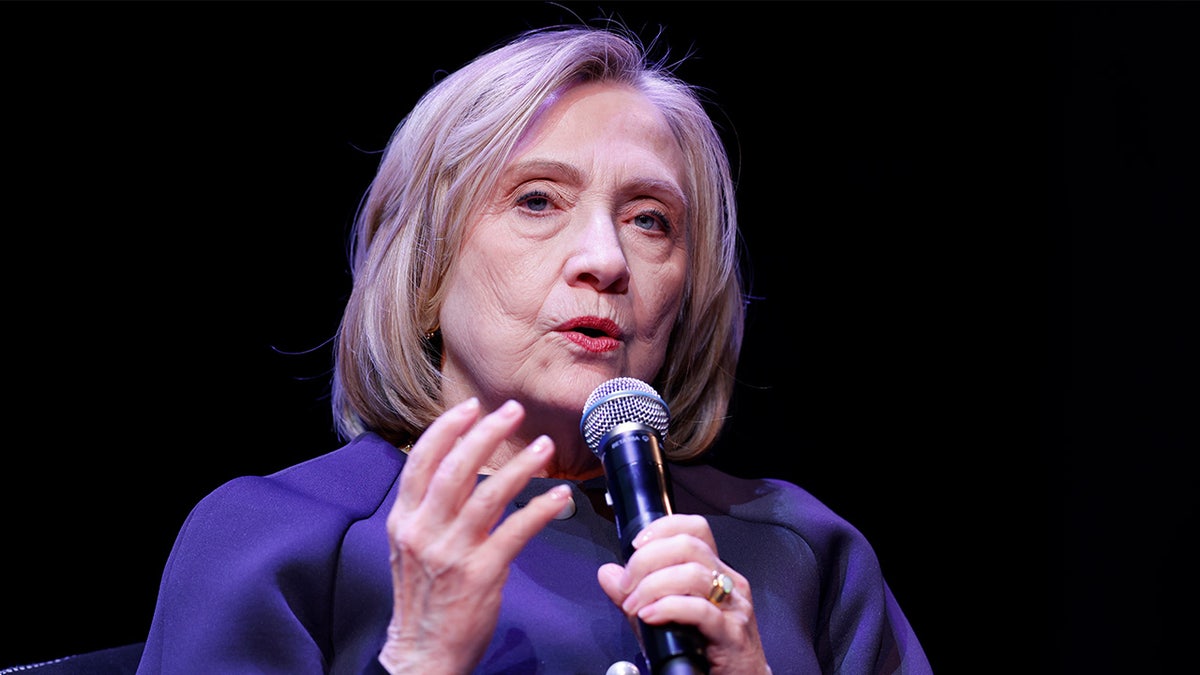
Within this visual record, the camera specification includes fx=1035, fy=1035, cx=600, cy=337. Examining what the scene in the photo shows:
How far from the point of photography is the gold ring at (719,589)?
1121 mm

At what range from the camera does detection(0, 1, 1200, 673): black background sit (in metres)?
2.04

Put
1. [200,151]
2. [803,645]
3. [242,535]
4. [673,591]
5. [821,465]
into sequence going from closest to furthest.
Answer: [673,591] < [242,535] < [803,645] < [200,151] < [821,465]

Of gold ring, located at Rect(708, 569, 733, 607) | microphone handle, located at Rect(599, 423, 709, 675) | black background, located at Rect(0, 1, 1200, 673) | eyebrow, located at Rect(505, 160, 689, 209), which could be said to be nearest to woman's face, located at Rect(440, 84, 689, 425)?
eyebrow, located at Rect(505, 160, 689, 209)

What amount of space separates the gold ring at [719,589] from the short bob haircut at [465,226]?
0.67 m

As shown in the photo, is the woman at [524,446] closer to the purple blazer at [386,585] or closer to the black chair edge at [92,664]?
the purple blazer at [386,585]

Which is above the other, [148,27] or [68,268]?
[148,27]

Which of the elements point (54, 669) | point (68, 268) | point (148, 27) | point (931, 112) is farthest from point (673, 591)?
point (931, 112)

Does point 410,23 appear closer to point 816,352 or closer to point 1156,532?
point 816,352

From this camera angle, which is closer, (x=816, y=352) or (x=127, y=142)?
(x=127, y=142)

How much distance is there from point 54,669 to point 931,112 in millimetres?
2222

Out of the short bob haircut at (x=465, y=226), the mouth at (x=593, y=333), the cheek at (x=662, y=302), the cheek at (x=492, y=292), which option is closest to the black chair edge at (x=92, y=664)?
the short bob haircut at (x=465, y=226)

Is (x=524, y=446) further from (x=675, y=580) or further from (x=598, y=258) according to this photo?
(x=675, y=580)

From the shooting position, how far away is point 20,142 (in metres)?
1.99

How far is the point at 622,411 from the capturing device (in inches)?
48.9
